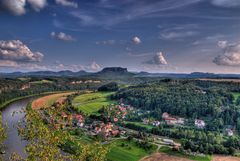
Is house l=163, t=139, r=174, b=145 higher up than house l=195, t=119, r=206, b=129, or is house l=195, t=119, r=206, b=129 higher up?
house l=195, t=119, r=206, b=129

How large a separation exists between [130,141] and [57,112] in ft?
219

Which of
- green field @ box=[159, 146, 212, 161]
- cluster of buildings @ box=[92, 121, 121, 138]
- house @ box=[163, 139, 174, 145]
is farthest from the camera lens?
cluster of buildings @ box=[92, 121, 121, 138]

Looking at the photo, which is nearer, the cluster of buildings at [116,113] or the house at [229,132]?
the house at [229,132]

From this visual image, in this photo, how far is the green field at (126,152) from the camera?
67375 millimetres

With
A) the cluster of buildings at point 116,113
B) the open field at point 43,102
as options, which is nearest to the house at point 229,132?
the cluster of buildings at point 116,113

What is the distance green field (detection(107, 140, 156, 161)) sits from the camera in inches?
2653

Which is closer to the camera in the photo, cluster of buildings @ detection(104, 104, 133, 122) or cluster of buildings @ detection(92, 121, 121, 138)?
cluster of buildings @ detection(92, 121, 121, 138)

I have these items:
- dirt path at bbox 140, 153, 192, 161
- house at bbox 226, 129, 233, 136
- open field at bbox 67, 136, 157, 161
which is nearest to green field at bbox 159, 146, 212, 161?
dirt path at bbox 140, 153, 192, 161

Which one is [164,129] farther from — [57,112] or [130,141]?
[57,112]

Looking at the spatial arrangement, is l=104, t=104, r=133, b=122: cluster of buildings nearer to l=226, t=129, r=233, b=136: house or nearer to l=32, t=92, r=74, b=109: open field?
l=32, t=92, r=74, b=109: open field

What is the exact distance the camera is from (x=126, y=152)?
71.0m

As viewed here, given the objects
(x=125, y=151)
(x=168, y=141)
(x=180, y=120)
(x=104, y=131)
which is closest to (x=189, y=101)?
(x=180, y=120)

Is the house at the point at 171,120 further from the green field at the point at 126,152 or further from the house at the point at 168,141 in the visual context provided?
the green field at the point at 126,152

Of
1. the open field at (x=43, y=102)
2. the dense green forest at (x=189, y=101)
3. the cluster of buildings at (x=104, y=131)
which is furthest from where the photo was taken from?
the open field at (x=43, y=102)
